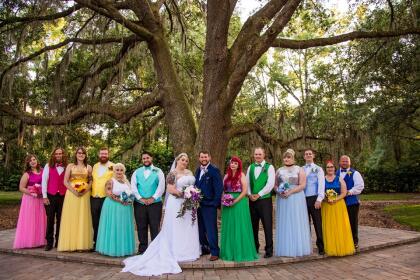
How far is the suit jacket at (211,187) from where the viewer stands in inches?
253

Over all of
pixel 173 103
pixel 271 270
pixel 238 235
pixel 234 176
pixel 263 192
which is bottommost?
pixel 271 270

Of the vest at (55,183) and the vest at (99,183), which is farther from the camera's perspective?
the vest at (55,183)

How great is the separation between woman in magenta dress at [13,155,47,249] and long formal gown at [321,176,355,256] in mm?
5185

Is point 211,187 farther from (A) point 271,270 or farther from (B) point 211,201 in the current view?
(A) point 271,270

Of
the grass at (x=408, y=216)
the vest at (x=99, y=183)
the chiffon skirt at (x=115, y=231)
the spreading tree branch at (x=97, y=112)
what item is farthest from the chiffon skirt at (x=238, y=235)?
the grass at (x=408, y=216)

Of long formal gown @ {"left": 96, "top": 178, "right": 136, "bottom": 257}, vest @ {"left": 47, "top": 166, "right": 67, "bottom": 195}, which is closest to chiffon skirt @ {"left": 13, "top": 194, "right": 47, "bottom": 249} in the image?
vest @ {"left": 47, "top": 166, "right": 67, "bottom": 195}

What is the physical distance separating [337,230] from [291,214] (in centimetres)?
86

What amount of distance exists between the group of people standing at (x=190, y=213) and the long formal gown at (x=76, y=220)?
2 centimetres

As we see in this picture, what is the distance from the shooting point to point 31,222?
296 inches

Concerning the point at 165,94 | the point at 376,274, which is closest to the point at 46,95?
the point at 165,94

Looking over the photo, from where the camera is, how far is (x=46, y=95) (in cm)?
1286

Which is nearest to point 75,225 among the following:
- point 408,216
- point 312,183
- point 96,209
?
point 96,209

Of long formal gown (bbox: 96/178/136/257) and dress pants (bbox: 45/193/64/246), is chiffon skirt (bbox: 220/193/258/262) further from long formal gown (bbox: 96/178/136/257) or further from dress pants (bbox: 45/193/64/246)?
dress pants (bbox: 45/193/64/246)

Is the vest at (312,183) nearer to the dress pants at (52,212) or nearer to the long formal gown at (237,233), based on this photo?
the long formal gown at (237,233)
